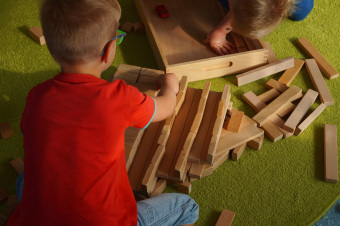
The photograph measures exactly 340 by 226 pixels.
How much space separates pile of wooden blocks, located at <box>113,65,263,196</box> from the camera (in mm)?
1385

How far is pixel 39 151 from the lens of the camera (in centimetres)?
98

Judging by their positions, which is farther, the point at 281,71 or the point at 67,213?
the point at 281,71

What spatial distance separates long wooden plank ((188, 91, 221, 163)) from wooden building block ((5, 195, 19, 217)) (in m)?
0.61

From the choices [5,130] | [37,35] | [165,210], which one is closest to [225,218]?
[165,210]

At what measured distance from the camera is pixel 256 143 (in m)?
1.57

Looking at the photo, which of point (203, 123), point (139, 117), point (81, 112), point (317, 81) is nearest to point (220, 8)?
point (317, 81)

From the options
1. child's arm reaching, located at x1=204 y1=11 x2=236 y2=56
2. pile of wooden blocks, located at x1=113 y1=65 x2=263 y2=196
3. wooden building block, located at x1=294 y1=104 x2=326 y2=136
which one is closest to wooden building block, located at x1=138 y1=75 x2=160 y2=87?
pile of wooden blocks, located at x1=113 y1=65 x2=263 y2=196

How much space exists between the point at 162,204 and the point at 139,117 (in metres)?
Answer: 0.30

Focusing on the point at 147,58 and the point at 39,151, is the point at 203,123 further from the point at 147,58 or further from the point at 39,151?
the point at 39,151

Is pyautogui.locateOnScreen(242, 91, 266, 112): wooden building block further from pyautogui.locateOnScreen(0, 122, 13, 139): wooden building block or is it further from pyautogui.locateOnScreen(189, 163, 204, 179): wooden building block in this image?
pyautogui.locateOnScreen(0, 122, 13, 139): wooden building block

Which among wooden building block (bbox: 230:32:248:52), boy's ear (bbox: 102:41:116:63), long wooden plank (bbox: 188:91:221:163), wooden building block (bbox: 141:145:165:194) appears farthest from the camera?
wooden building block (bbox: 230:32:248:52)

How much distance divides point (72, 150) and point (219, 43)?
1099 millimetres

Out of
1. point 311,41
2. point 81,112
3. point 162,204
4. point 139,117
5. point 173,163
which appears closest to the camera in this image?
point 81,112

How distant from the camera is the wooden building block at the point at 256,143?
1.56 meters
